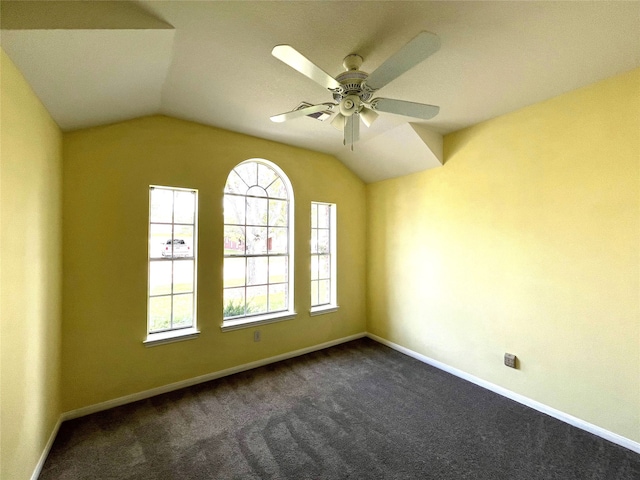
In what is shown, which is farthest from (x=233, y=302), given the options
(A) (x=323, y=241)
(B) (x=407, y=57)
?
(B) (x=407, y=57)

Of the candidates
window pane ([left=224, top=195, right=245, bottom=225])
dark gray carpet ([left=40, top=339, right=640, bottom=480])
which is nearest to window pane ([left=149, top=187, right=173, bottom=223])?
window pane ([left=224, top=195, right=245, bottom=225])

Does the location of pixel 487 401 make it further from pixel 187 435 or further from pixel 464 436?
pixel 187 435

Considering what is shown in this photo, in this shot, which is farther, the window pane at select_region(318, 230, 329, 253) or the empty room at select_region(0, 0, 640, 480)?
the window pane at select_region(318, 230, 329, 253)

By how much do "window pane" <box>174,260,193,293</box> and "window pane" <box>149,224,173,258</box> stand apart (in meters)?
0.14

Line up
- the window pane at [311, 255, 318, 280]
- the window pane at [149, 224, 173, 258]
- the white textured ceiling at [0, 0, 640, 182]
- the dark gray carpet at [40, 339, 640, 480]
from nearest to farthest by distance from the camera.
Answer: the white textured ceiling at [0, 0, 640, 182], the dark gray carpet at [40, 339, 640, 480], the window pane at [149, 224, 173, 258], the window pane at [311, 255, 318, 280]

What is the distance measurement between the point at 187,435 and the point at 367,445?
1374 millimetres

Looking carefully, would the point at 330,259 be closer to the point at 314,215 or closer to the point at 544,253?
the point at 314,215

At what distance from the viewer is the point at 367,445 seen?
2.00 m

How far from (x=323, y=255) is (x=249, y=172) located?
5.07 ft

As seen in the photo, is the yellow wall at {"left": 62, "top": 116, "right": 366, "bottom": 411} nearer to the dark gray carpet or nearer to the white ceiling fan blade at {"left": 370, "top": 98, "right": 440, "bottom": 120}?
the dark gray carpet

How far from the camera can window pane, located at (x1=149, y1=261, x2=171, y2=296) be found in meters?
2.72

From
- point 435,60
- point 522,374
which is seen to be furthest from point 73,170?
point 522,374

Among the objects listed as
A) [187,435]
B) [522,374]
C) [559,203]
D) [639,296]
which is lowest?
[187,435]

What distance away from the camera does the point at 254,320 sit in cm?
321
